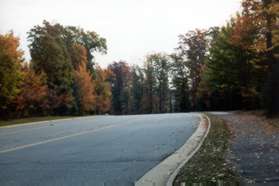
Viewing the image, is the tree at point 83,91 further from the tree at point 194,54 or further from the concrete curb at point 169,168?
the concrete curb at point 169,168

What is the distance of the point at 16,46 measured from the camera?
4888 centimetres

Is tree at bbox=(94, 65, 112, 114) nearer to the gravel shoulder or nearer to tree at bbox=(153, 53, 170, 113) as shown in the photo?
tree at bbox=(153, 53, 170, 113)

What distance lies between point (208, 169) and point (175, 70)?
83.8 m

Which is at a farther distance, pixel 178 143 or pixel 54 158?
pixel 178 143

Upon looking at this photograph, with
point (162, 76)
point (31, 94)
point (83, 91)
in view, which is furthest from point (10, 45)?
point (162, 76)

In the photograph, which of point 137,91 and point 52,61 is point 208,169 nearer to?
point 52,61

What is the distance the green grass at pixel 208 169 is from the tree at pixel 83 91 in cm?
5375

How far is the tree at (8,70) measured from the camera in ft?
153

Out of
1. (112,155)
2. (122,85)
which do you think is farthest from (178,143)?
(122,85)

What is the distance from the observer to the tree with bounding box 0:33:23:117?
1838 inches

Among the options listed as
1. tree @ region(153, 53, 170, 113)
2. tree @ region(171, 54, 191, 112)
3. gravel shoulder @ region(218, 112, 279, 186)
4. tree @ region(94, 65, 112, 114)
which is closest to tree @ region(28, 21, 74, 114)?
tree @ region(94, 65, 112, 114)

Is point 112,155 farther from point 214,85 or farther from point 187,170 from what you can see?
point 214,85

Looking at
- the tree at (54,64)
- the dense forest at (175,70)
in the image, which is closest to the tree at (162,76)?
the dense forest at (175,70)

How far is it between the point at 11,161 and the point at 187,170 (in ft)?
17.8
